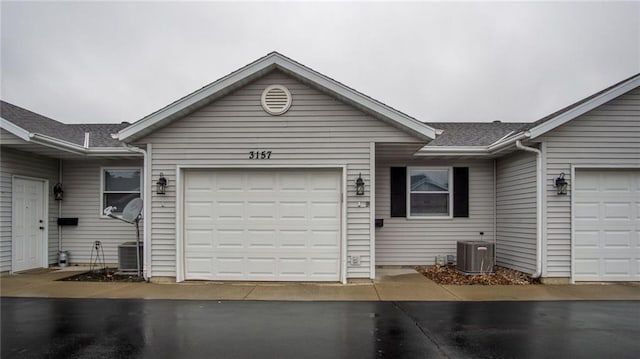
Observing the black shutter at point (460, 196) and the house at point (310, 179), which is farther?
the black shutter at point (460, 196)

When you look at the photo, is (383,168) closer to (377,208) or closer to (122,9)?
(377,208)

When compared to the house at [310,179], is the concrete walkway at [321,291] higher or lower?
lower

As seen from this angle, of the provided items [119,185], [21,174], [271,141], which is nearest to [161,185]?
[271,141]

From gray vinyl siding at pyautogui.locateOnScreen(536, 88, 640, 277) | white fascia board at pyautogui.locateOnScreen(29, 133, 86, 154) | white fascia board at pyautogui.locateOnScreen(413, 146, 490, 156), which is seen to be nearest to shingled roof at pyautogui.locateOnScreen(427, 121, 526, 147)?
white fascia board at pyautogui.locateOnScreen(413, 146, 490, 156)

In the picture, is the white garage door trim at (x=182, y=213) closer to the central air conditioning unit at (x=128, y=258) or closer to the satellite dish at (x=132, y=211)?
the satellite dish at (x=132, y=211)

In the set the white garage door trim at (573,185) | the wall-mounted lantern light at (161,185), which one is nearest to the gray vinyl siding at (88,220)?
the wall-mounted lantern light at (161,185)

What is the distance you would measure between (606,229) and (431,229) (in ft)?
12.5

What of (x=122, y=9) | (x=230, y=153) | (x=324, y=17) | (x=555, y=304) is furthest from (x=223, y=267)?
(x=122, y=9)

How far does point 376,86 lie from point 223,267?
1375 cm

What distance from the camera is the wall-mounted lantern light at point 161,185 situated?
8180 millimetres

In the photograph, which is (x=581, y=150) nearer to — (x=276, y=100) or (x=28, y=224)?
(x=276, y=100)

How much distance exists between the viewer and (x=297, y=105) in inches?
325

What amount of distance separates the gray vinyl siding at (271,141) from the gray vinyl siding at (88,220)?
302 cm

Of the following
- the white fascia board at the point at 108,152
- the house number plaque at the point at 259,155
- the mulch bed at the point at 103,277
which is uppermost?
the white fascia board at the point at 108,152
